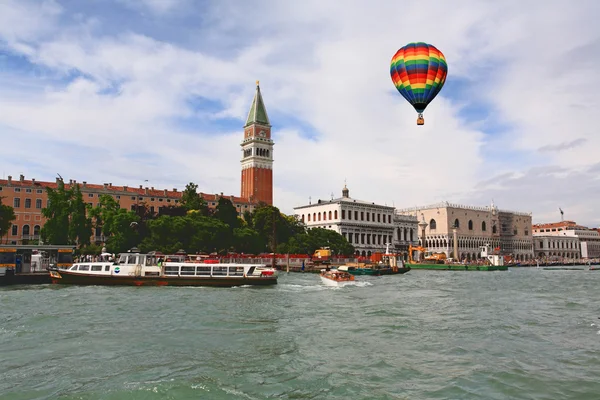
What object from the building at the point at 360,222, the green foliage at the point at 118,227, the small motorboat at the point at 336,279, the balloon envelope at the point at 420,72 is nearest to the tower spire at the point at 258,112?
the building at the point at 360,222

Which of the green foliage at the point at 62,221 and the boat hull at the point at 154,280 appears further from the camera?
the green foliage at the point at 62,221

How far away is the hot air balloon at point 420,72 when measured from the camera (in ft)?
80.2

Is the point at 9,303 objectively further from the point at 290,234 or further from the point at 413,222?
the point at 413,222

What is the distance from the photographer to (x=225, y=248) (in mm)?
56344

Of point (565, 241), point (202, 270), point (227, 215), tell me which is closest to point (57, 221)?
point (202, 270)

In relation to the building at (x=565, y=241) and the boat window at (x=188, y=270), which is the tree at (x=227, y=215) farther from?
the building at (x=565, y=241)

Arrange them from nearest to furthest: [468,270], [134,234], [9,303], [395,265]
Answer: [9,303]
[134,234]
[395,265]
[468,270]

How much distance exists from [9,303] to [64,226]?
25.1 meters

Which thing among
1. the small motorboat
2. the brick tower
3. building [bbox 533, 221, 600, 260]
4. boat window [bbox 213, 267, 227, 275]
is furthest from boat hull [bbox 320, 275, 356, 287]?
building [bbox 533, 221, 600, 260]

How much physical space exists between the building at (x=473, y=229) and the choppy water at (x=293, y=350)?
3220 inches

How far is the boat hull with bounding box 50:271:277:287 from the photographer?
3100 centimetres

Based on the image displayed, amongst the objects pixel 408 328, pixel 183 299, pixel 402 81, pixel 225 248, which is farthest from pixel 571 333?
pixel 225 248

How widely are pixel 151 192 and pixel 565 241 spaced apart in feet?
328

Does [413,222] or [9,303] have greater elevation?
[413,222]
